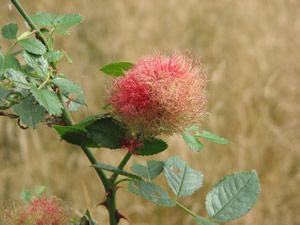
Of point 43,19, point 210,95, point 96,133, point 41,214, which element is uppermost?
point 210,95

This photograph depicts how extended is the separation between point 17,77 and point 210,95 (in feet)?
8.32

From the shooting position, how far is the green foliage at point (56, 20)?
0.64m

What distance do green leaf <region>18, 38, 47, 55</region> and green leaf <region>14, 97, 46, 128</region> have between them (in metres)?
0.06

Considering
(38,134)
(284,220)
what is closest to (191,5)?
(38,134)

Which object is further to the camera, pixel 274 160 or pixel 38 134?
pixel 38 134

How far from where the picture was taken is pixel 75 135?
572mm

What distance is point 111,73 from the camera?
2.03 ft

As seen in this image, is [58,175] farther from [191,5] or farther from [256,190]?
[256,190]

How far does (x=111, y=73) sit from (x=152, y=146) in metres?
0.12

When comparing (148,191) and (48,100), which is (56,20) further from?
(148,191)

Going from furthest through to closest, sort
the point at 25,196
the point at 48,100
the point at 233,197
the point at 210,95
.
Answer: the point at 210,95 < the point at 25,196 < the point at 233,197 < the point at 48,100

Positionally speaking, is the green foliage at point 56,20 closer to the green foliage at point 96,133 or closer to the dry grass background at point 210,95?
the green foliage at point 96,133

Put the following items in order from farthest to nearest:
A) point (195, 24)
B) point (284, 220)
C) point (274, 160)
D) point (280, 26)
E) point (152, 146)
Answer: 1. point (195, 24)
2. point (280, 26)
3. point (274, 160)
4. point (284, 220)
5. point (152, 146)

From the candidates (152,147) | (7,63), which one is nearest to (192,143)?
(152,147)
